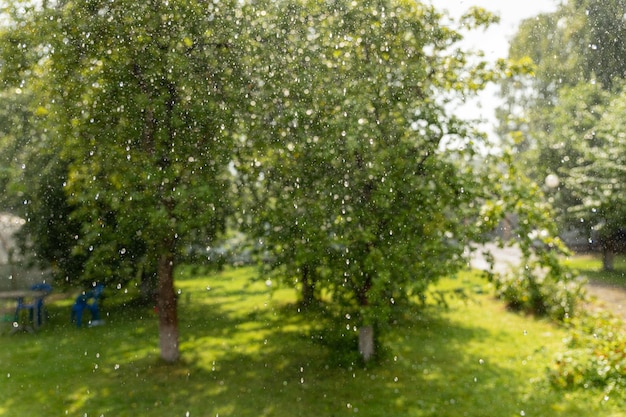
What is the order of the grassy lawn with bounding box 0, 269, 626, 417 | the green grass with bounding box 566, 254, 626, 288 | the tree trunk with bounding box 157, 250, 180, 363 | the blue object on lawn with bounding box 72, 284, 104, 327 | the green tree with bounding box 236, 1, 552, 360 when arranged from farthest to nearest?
the green grass with bounding box 566, 254, 626, 288 → the blue object on lawn with bounding box 72, 284, 104, 327 → the tree trunk with bounding box 157, 250, 180, 363 → the grassy lawn with bounding box 0, 269, 626, 417 → the green tree with bounding box 236, 1, 552, 360

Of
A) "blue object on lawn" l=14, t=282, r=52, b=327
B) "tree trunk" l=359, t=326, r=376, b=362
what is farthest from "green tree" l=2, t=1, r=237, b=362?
"blue object on lawn" l=14, t=282, r=52, b=327

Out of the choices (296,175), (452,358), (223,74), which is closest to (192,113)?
(223,74)

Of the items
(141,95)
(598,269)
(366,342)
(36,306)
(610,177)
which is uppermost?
(141,95)

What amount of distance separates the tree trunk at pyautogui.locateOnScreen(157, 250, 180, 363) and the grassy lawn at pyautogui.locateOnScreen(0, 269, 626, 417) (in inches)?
12.8

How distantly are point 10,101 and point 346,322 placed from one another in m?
10.9

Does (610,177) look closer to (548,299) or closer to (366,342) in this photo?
(548,299)

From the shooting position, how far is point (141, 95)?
28.0 feet

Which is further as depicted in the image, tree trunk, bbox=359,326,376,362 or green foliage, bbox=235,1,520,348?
tree trunk, bbox=359,326,376,362

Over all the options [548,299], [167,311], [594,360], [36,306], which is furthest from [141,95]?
[548,299]

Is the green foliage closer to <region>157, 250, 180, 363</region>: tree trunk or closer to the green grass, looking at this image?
<region>157, 250, 180, 363</region>: tree trunk

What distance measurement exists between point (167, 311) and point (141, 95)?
14.1 feet

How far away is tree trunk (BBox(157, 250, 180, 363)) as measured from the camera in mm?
10430

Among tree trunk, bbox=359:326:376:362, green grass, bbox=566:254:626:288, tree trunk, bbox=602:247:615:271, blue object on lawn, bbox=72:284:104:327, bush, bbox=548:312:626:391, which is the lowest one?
green grass, bbox=566:254:626:288

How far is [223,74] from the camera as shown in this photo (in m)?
9.08
